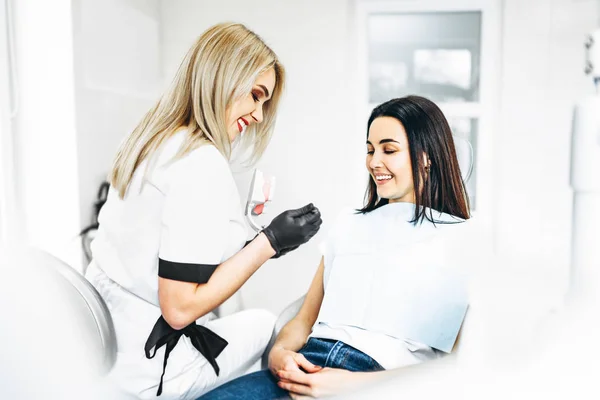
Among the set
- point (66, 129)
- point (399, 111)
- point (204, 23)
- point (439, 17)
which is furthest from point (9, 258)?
point (439, 17)

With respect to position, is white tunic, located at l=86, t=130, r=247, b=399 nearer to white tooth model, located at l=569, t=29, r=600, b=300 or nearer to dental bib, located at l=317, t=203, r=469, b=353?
dental bib, located at l=317, t=203, r=469, b=353

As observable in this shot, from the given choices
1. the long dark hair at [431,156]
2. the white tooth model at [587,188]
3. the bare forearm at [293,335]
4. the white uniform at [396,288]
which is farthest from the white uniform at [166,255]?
the white tooth model at [587,188]

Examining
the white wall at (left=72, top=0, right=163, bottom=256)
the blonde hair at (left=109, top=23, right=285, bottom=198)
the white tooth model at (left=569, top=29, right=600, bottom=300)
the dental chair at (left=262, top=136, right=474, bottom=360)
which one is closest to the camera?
the white tooth model at (left=569, top=29, right=600, bottom=300)

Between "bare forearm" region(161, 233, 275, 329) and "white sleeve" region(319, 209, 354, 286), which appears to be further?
"white sleeve" region(319, 209, 354, 286)

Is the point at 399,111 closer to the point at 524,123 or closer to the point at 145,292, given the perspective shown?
the point at 524,123

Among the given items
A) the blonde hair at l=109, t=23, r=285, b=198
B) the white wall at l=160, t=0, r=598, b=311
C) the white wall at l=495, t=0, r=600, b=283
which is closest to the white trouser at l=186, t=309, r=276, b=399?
the white wall at l=160, t=0, r=598, b=311

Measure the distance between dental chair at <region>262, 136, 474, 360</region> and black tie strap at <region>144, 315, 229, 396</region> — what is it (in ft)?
0.43

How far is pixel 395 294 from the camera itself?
89 centimetres

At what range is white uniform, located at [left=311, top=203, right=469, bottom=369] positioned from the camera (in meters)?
0.85

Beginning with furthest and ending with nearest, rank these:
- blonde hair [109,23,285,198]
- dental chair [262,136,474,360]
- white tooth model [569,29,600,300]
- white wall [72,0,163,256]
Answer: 1. white wall [72,0,163,256]
2. dental chair [262,136,474,360]
3. blonde hair [109,23,285,198]
4. white tooth model [569,29,600,300]

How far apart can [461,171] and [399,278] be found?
229mm

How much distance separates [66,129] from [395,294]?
2.83ft

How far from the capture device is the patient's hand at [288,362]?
2.83 ft

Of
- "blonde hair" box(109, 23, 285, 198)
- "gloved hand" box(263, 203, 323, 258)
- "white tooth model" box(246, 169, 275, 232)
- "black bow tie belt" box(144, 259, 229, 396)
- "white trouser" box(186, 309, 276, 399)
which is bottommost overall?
"white trouser" box(186, 309, 276, 399)
